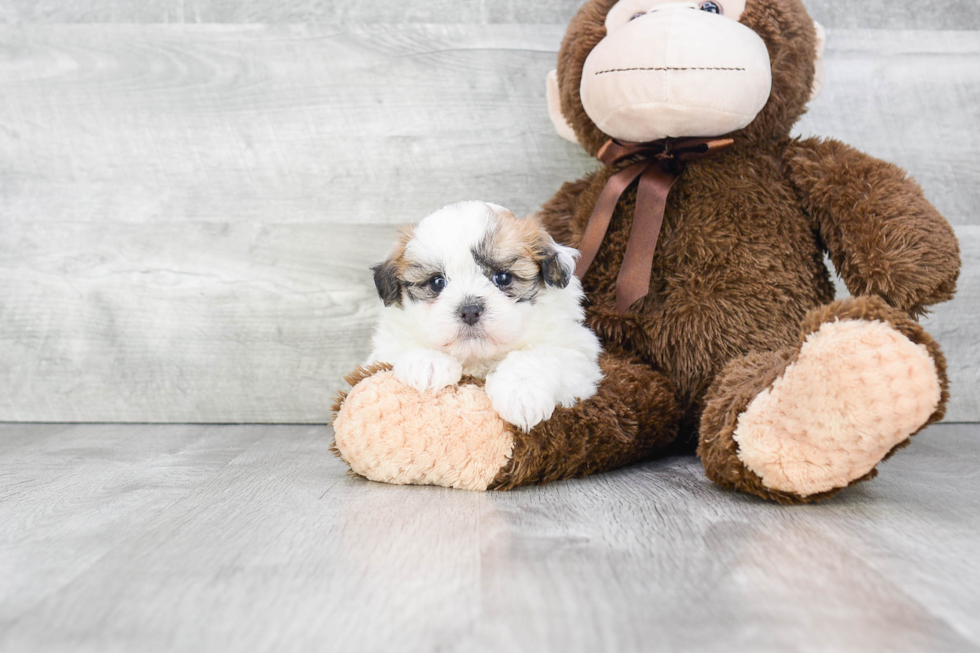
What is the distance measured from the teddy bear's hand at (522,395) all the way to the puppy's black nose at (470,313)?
0.30 ft

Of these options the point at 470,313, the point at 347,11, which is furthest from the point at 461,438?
the point at 347,11

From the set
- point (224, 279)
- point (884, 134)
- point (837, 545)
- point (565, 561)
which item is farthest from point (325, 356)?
point (884, 134)

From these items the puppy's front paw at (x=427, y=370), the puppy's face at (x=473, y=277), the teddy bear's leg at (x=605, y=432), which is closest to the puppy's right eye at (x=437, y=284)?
the puppy's face at (x=473, y=277)

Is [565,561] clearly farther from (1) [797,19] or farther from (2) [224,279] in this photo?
(2) [224,279]

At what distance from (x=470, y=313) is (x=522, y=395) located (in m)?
0.15

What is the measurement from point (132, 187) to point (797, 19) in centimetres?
149

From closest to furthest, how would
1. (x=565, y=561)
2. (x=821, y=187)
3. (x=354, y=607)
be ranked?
(x=354, y=607), (x=565, y=561), (x=821, y=187)

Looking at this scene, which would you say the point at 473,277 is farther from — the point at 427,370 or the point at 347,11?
the point at 347,11

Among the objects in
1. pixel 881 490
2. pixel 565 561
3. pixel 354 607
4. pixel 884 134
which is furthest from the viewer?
pixel 884 134

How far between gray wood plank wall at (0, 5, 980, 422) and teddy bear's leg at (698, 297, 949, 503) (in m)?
0.90

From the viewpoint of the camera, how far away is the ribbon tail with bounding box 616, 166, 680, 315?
4.48ft

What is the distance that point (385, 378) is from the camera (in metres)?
1.25

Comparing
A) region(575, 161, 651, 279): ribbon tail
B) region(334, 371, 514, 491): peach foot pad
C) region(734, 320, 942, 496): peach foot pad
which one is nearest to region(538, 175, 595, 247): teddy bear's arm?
region(575, 161, 651, 279): ribbon tail

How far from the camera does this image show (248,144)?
1.83 metres
